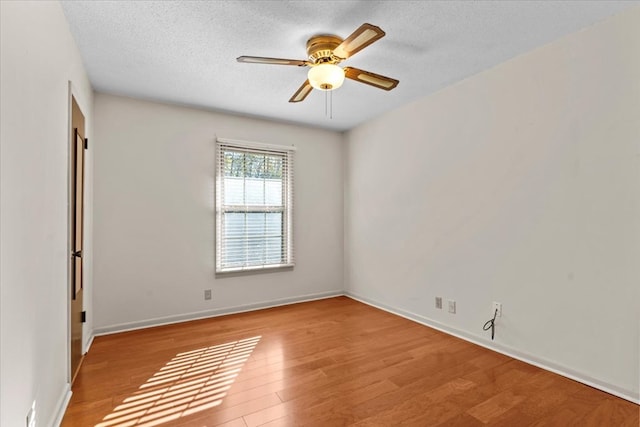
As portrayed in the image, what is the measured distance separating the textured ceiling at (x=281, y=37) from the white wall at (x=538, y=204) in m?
0.30

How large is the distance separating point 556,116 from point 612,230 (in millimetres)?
935

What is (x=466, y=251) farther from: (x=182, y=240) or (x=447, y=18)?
(x=182, y=240)

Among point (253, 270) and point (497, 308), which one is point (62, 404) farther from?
point (497, 308)

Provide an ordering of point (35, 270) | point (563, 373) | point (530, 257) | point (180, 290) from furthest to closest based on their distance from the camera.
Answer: point (180, 290)
point (530, 257)
point (563, 373)
point (35, 270)

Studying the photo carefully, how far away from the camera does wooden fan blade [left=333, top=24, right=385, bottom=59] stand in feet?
→ 5.90

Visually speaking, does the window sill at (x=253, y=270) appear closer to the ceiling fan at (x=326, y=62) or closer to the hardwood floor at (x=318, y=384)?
the hardwood floor at (x=318, y=384)

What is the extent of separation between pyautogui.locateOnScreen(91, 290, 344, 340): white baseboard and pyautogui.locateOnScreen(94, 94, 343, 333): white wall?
12mm

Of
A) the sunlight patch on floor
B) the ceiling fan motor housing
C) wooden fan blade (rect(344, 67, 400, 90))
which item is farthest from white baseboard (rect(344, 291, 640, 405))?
the ceiling fan motor housing

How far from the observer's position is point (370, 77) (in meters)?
2.46

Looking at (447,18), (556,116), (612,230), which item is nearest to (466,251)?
(612,230)

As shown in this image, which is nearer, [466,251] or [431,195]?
[466,251]

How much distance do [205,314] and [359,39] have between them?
3.42m

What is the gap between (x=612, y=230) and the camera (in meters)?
2.14

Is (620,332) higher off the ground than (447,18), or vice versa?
(447,18)
